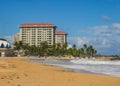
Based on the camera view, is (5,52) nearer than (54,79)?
No

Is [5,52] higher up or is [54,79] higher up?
[5,52]

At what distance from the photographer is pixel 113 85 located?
14320 millimetres

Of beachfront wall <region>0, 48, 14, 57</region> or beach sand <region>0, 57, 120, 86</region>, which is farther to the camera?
beachfront wall <region>0, 48, 14, 57</region>

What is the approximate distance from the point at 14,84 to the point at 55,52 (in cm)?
16224

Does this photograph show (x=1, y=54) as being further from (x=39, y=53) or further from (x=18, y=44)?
(x=39, y=53)

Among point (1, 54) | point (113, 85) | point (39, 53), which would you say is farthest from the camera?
point (39, 53)

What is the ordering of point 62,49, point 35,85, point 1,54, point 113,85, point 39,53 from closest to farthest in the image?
point 35,85, point 113,85, point 1,54, point 39,53, point 62,49

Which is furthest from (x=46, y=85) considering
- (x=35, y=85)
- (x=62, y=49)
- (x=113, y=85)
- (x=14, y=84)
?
(x=62, y=49)

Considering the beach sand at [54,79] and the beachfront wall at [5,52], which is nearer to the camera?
the beach sand at [54,79]

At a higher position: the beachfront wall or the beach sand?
the beachfront wall

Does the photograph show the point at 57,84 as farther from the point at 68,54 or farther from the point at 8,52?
the point at 68,54

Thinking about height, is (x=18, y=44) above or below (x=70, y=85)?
above

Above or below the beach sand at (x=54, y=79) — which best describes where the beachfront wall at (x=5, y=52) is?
above

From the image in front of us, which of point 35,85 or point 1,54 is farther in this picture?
point 1,54
